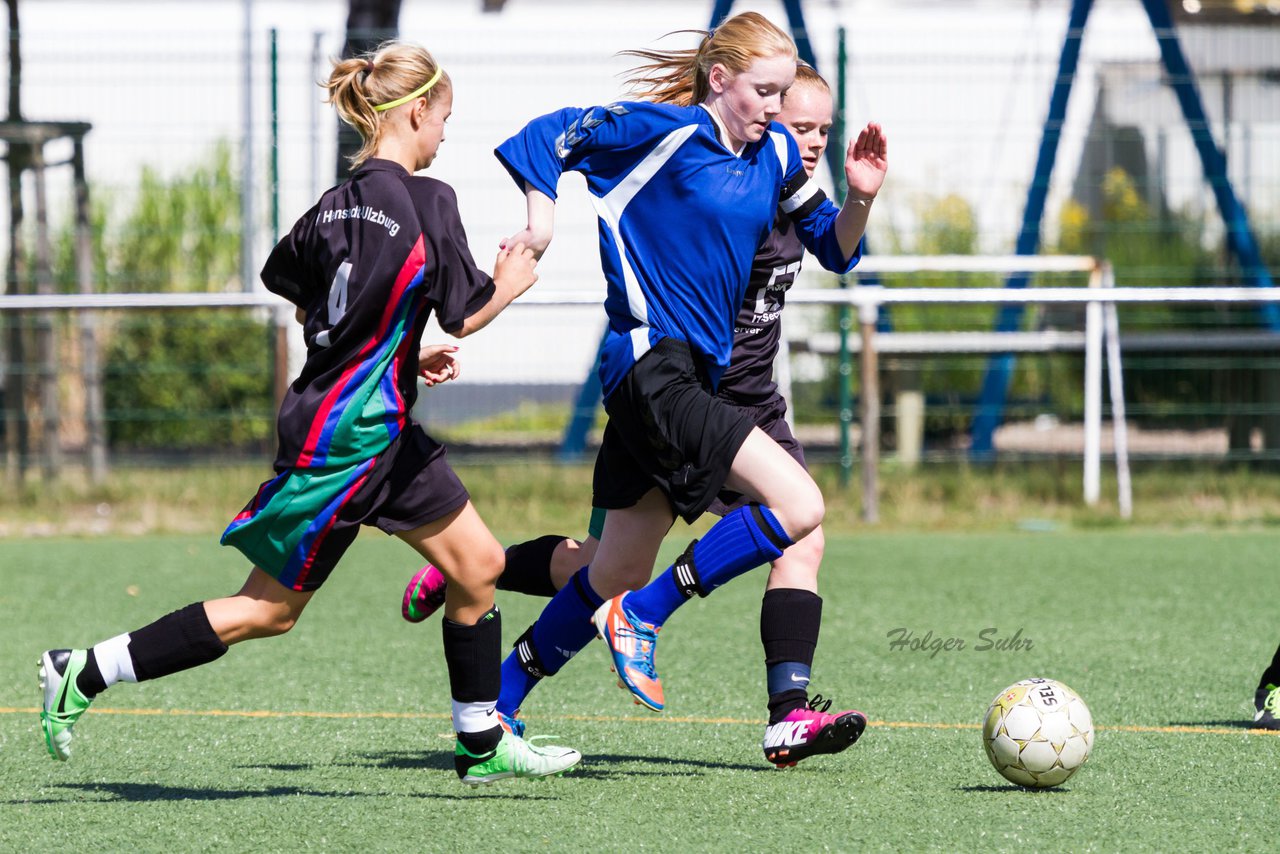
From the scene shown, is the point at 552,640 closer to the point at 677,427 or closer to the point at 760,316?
the point at 677,427

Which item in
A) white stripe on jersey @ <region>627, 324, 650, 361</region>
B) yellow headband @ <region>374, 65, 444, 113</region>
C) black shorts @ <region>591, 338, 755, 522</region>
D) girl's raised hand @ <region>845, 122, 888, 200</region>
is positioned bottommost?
black shorts @ <region>591, 338, 755, 522</region>

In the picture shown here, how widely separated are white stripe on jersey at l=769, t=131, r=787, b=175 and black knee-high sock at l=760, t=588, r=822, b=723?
1.07m

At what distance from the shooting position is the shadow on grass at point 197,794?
150 inches

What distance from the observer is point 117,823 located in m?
3.56

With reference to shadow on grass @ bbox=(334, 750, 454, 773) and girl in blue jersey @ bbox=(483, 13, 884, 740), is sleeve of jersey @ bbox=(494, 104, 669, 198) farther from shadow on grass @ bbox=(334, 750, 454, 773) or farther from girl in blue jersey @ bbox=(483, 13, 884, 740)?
shadow on grass @ bbox=(334, 750, 454, 773)

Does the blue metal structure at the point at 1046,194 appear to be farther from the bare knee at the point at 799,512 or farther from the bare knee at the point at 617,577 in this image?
the bare knee at the point at 799,512

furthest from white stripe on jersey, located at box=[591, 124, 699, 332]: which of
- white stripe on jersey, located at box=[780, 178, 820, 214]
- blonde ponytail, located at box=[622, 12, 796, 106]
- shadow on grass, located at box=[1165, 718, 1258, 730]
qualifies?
shadow on grass, located at box=[1165, 718, 1258, 730]

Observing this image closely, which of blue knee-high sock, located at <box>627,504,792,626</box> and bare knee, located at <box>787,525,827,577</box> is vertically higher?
blue knee-high sock, located at <box>627,504,792,626</box>

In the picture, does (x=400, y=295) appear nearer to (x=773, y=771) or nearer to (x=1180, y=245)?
(x=773, y=771)

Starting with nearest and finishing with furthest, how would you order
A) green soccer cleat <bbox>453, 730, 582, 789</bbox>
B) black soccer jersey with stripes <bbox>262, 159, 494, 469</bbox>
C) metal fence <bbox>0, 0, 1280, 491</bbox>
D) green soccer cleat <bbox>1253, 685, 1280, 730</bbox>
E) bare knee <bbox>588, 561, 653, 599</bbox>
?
black soccer jersey with stripes <bbox>262, 159, 494, 469</bbox> < green soccer cleat <bbox>453, 730, 582, 789</bbox> < bare knee <bbox>588, 561, 653, 599</bbox> < green soccer cleat <bbox>1253, 685, 1280, 730</bbox> < metal fence <bbox>0, 0, 1280, 491</bbox>

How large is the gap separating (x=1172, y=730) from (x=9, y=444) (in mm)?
7814

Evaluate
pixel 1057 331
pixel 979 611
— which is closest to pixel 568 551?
pixel 979 611

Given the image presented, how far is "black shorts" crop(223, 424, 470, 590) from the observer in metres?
3.68

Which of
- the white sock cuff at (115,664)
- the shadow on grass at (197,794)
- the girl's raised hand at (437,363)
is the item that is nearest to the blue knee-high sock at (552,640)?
the shadow on grass at (197,794)
